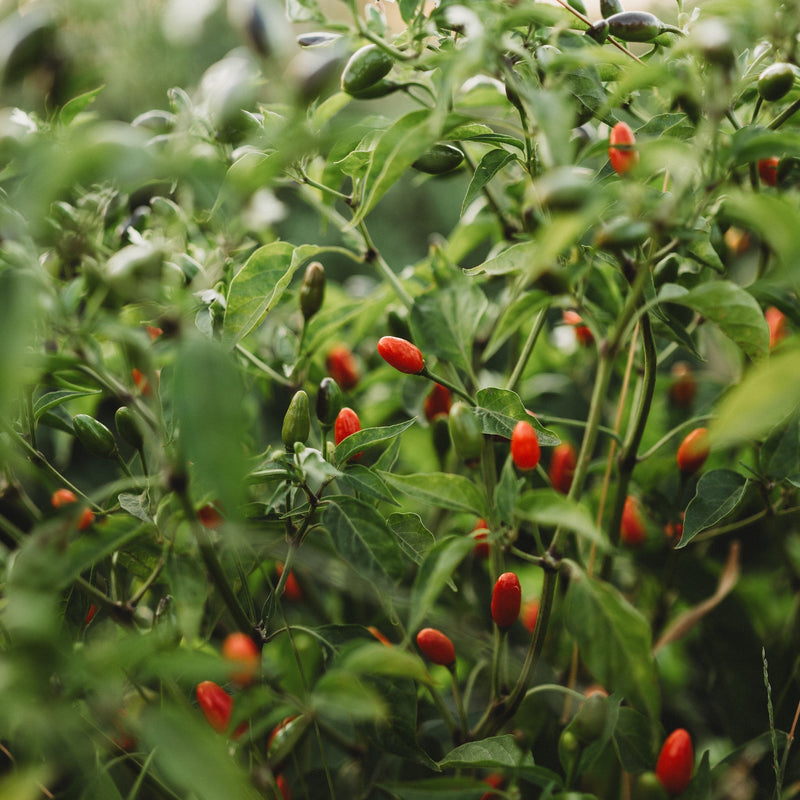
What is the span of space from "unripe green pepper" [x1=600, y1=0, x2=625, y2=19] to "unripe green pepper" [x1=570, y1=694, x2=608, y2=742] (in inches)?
14.5

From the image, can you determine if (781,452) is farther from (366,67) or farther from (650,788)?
(366,67)

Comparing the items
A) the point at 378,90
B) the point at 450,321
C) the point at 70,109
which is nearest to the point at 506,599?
the point at 450,321

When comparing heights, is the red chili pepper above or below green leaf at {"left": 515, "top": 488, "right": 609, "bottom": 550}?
below

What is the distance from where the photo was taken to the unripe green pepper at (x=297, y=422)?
0.36 metres

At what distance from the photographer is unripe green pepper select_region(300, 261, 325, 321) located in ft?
1.49

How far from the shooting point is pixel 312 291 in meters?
0.46

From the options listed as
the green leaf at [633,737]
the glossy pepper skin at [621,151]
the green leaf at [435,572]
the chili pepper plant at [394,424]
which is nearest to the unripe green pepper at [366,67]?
the chili pepper plant at [394,424]

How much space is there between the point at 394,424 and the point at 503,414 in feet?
0.23

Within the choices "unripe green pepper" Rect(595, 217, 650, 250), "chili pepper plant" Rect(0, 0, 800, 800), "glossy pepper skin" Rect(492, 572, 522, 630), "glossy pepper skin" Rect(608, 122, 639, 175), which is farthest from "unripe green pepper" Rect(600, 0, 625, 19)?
"glossy pepper skin" Rect(492, 572, 522, 630)

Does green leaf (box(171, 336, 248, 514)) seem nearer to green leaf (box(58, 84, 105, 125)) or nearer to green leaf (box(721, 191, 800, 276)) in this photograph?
green leaf (box(721, 191, 800, 276))

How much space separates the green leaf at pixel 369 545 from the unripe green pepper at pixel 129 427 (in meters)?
0.13

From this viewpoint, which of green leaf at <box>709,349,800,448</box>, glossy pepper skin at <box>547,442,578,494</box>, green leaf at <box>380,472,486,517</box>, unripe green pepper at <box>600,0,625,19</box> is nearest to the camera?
green leaf at <box>709,349,800,448</box>

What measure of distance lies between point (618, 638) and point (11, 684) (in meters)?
0.21

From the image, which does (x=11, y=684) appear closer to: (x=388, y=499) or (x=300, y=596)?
(x=388, y=499)
